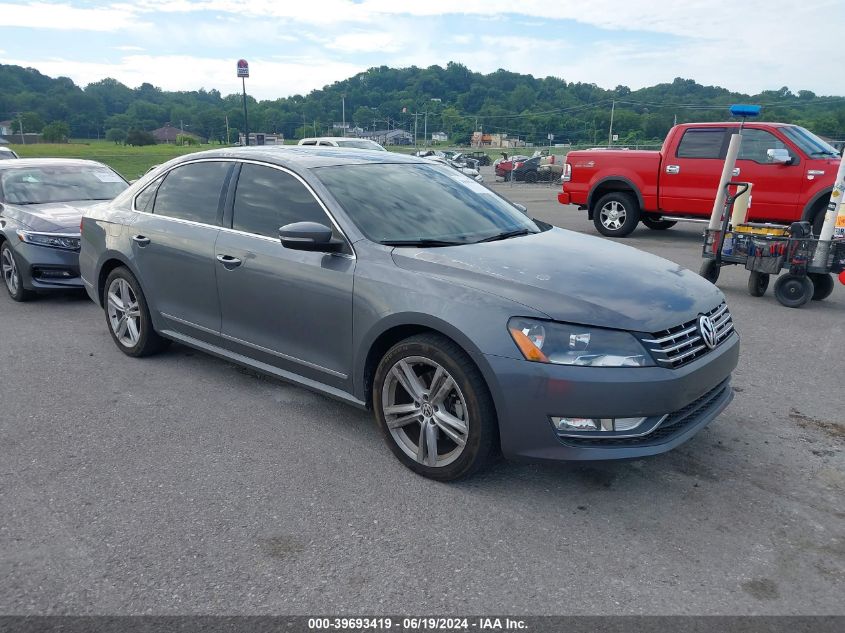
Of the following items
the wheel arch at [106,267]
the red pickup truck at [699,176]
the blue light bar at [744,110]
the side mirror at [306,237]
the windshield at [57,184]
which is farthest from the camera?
the red pickup truck at [699,176]

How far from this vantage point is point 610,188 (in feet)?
43.1

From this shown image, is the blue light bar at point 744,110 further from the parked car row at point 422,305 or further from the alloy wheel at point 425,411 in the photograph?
the alloy wheel at point 425,411

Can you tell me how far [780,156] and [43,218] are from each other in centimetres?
1032

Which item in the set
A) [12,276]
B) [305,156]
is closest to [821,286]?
[305,156]

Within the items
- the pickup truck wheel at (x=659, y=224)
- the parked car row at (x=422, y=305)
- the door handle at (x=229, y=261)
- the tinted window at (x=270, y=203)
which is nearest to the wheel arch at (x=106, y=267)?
the parked car row at (x=422, y=305)

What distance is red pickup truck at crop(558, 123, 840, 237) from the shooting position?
11.0m

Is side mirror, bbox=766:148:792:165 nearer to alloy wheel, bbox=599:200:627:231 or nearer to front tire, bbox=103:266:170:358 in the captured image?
alloy wheel, bbox=599:200:627:231

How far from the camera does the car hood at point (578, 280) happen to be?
10.6ft

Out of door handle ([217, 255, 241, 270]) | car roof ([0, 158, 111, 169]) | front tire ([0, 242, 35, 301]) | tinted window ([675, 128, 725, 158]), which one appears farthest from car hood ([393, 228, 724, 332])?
tinted window ([675, 128, 725, 158])

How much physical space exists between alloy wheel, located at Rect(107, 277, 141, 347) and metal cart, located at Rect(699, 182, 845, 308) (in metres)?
6.33

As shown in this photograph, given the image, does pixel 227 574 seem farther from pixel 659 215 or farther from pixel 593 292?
pixel 659 215

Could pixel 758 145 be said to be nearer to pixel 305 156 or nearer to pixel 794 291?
pixel 794 291

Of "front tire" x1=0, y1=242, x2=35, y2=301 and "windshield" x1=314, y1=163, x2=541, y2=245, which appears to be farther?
"front tire" x1=0, y1=242, x2=35, y2=301

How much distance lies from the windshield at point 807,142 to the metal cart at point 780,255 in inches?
149
